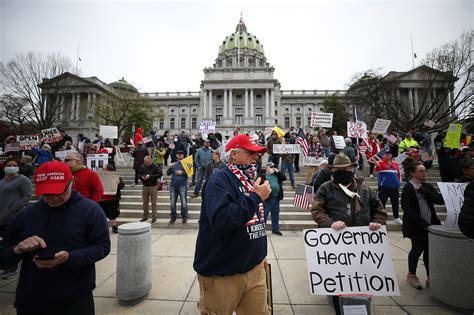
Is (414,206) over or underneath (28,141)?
underneath

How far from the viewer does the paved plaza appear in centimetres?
309

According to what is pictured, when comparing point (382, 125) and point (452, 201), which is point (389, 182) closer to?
point (452, 201)

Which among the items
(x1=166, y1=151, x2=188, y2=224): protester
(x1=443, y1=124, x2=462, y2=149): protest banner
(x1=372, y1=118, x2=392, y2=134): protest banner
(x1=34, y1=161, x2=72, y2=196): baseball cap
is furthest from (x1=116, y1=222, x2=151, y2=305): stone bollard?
(x1=372, y1=118, x2=392, y2=134): protest banner

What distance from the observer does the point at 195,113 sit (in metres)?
71.0

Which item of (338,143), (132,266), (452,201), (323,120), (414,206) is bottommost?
(132,266)

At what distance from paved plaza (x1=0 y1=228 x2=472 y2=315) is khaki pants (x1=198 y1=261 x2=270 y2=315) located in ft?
4.50

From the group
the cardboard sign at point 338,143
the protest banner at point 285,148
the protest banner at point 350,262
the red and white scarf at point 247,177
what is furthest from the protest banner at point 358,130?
the red and white scarf at point 247,177

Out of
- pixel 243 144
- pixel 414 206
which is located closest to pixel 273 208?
pixel 414 206

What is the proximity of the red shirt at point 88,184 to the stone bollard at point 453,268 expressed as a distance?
5489 millimetres

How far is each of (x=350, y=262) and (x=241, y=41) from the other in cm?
9118

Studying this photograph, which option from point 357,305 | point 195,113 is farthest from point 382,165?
point 195,113

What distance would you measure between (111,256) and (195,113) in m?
68.7

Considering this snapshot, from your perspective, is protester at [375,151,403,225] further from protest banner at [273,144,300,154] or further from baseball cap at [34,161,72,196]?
baseball cap at [34,161,72,196]

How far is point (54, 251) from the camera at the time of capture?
5.96ft
